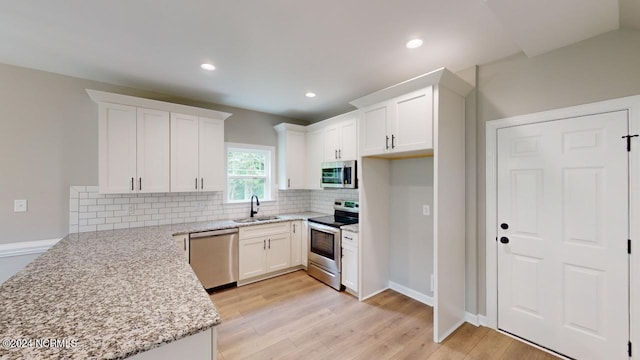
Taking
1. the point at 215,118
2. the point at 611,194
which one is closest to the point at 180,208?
the point at 215,118

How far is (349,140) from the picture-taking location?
11.7ft

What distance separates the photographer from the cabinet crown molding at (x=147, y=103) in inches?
107

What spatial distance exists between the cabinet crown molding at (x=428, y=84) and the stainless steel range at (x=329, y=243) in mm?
1565

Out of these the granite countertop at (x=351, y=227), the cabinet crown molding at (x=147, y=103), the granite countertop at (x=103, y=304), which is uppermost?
the cabinet crown molding at (x=147, y=103)

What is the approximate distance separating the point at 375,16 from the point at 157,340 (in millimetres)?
2252

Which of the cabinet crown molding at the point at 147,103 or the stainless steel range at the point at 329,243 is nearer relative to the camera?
the cabinet crown molding at the point at 147,103

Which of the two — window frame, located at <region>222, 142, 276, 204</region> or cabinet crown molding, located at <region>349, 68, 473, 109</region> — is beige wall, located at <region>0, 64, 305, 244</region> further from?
cabinet crown molding, located at <region>349, 68, 473, 109</region>

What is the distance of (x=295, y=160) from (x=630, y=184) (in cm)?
371

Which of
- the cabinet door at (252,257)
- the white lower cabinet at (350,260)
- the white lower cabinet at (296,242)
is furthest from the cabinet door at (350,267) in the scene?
the cabinet door at (252,257)

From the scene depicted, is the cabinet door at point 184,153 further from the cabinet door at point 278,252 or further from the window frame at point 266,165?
the cabinet door at point 278,252

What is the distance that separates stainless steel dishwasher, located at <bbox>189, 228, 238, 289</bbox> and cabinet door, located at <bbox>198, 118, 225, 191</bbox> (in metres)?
0.69

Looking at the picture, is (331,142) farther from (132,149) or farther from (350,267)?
(132,149)

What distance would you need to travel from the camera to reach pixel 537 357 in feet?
6.88

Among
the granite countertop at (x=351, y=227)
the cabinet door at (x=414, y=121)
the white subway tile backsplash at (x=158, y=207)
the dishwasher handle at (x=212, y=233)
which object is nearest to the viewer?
the cabinet door at (x=414, y=121)
